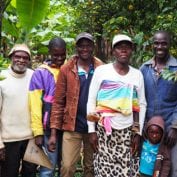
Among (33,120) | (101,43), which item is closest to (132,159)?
(33,120)

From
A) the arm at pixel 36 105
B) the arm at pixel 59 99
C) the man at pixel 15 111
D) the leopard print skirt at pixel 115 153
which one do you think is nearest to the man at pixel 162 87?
the leopard print skirt at pixel 115 153

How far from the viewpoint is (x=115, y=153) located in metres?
3.90

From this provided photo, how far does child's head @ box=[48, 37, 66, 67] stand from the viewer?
13.8 ft

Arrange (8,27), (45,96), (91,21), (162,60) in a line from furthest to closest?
(91,21)
(8,27)
(45,96)
(162,60)

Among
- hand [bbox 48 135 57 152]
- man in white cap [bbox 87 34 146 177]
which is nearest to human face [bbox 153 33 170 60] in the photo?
man in white cap [bbox 87 34 146 177]

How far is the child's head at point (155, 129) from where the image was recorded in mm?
3896

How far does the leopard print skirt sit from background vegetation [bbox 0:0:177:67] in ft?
3.76

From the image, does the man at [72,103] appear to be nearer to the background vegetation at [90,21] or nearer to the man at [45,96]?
the man at [45,96]

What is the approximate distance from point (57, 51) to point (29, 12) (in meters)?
1.58

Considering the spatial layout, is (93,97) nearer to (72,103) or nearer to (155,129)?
(72,103)

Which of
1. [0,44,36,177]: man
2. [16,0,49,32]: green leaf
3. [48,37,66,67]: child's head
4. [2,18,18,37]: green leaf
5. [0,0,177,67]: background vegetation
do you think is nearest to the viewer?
[16,0,49,32]: green leaf

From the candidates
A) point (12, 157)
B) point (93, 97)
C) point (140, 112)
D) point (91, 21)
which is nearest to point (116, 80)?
point (93, 97)

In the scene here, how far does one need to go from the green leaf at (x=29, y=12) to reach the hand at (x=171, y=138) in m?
1.77

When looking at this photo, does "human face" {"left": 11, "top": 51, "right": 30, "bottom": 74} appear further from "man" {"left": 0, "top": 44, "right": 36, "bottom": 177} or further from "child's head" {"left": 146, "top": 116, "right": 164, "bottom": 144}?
"child's head" {"left": 146, "top": 116, "right": 164, "bottom": 144}
